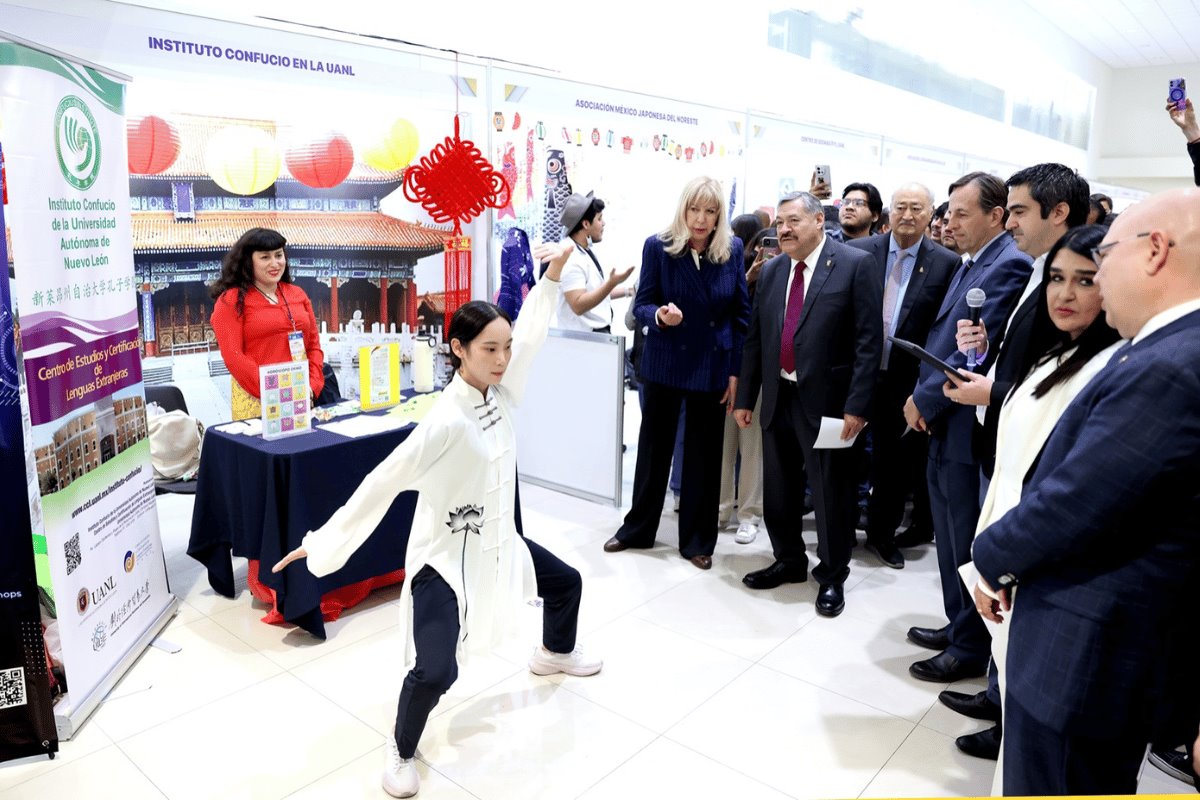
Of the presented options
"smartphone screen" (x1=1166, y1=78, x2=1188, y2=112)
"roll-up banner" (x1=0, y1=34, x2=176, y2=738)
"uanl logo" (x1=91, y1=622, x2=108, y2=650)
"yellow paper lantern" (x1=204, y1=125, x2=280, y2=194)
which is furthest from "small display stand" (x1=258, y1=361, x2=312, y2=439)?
"smartphone screen" (x1=1166, y1=78, x2=1188, y2=112)

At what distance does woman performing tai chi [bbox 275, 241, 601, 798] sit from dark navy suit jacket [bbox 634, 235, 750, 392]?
1.33 metres

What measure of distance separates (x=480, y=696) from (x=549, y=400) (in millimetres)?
2306

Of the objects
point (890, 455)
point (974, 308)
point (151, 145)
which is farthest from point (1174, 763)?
point (151, 145)

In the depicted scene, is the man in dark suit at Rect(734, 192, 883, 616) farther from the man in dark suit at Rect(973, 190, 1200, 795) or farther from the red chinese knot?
the red chinese knot

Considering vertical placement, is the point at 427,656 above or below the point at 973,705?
above

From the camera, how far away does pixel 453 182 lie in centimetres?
441

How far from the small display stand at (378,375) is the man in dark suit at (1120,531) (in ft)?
8.66

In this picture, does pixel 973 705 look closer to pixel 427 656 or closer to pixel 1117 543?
pixel 1117 543

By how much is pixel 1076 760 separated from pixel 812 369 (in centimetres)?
190

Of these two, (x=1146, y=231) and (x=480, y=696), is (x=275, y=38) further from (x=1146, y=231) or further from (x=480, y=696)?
(x=1146, y=231)

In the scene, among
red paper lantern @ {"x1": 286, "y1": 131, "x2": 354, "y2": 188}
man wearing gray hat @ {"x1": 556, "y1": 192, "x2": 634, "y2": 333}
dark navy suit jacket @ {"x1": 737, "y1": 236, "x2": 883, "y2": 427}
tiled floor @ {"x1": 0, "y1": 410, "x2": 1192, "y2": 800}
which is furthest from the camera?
man wearing gray hat @ {"x1": 556, "y1": 192, "x2": 634, "y2": 333}

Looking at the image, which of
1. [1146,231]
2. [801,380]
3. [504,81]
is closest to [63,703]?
[801,380]

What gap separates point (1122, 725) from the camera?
1347 mm

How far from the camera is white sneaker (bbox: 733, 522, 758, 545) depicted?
4086mm
